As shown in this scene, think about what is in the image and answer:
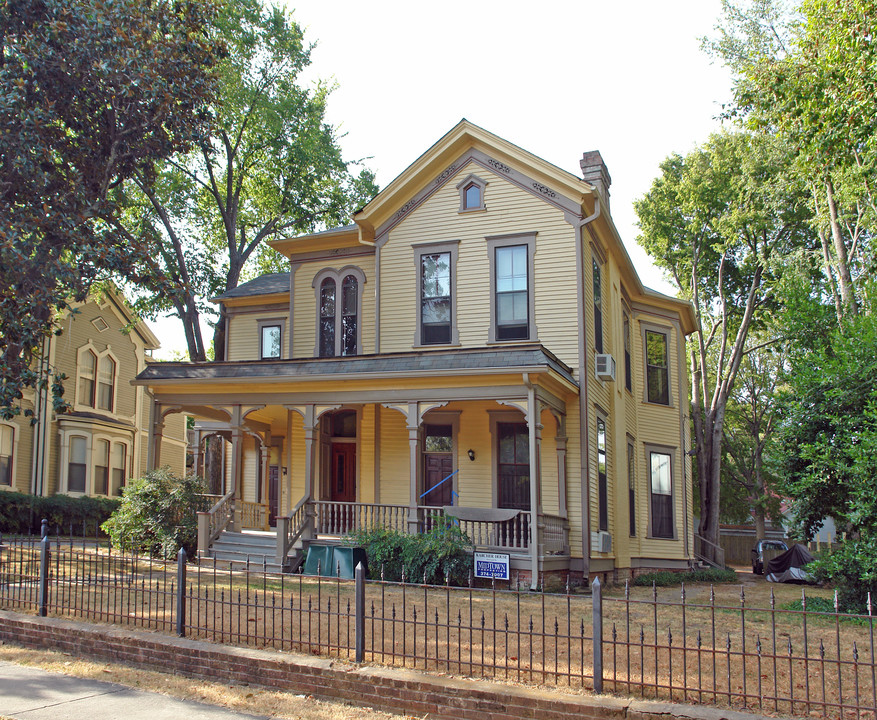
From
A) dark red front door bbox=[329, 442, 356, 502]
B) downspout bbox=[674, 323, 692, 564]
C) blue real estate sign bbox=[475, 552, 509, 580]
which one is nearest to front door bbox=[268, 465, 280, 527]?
dark red front door bbox=[329, 442, 356, 502]

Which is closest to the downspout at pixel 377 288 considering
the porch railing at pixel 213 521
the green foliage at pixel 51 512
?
the porch railing at pixel 213 521

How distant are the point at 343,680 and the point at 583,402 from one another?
1042 centimetres

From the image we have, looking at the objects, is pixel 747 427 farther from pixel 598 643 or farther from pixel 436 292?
pixel 598 643

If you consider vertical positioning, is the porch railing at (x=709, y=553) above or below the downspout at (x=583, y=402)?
below

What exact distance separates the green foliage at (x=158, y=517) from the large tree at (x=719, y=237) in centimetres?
1829

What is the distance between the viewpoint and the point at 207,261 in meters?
29.6

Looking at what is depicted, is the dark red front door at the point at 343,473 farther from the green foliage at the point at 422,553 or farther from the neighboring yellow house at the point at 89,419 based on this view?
the neighboring yellow house at the point at 89,419

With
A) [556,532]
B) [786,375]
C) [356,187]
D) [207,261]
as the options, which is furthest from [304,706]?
[356,187]

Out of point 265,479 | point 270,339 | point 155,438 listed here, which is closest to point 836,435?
point 265,479

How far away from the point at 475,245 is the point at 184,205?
15.5 m

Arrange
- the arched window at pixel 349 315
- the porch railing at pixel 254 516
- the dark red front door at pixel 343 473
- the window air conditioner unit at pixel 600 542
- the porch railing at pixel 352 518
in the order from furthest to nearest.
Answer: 1. the arched window at pixel 349 315
2. the dark red front door at pixel 343 473
3. the porch railing at pixel 254 516
4. the window air conditioner unit at pixel 600 542
5. the porch railing at pixel 352 518

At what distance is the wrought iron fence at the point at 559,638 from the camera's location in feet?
21.5

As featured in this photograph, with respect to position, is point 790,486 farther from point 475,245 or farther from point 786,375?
point 475,245

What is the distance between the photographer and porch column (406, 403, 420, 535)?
50.3ft
